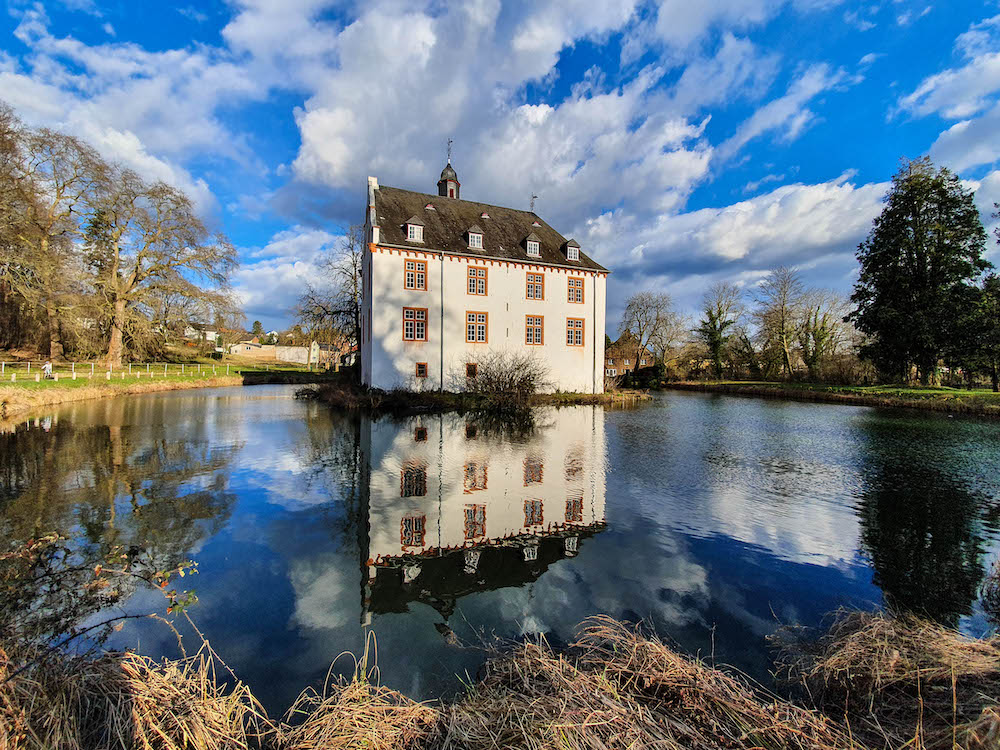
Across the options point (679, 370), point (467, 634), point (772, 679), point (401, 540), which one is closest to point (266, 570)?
point (401, 540)

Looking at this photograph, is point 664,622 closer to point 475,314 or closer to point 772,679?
point 772,679

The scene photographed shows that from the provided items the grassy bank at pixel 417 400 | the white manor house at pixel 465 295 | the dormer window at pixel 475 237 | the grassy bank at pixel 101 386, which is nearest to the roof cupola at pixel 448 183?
the white manor house at pixel 465 295

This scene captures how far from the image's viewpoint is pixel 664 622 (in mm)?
4043

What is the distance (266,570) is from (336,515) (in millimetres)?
1742

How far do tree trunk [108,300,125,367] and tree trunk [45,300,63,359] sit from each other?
2674 mm

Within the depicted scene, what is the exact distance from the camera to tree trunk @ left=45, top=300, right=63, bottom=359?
26337 mm

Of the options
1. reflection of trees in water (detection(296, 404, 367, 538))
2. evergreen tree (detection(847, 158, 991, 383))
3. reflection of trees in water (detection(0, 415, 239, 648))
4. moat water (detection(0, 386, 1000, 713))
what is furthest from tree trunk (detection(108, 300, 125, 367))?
evergreen tree (detection(847, 158, 991, 383))

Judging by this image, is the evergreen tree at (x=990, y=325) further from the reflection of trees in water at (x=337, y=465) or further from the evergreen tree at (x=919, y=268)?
the reflection of trees in water at (x=337, y=465)

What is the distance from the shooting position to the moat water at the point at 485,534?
389 centimetres

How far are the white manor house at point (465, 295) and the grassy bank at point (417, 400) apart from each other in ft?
5.16

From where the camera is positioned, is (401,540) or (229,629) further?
(401,540)

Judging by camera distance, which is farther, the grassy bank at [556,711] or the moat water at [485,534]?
the moat water at [485,534]

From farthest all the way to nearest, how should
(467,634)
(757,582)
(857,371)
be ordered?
(857,371)
(757,582)
(467,634)

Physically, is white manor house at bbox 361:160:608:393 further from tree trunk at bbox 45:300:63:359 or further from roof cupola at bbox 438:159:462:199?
tree trunk at bbox 45:300:63:359
